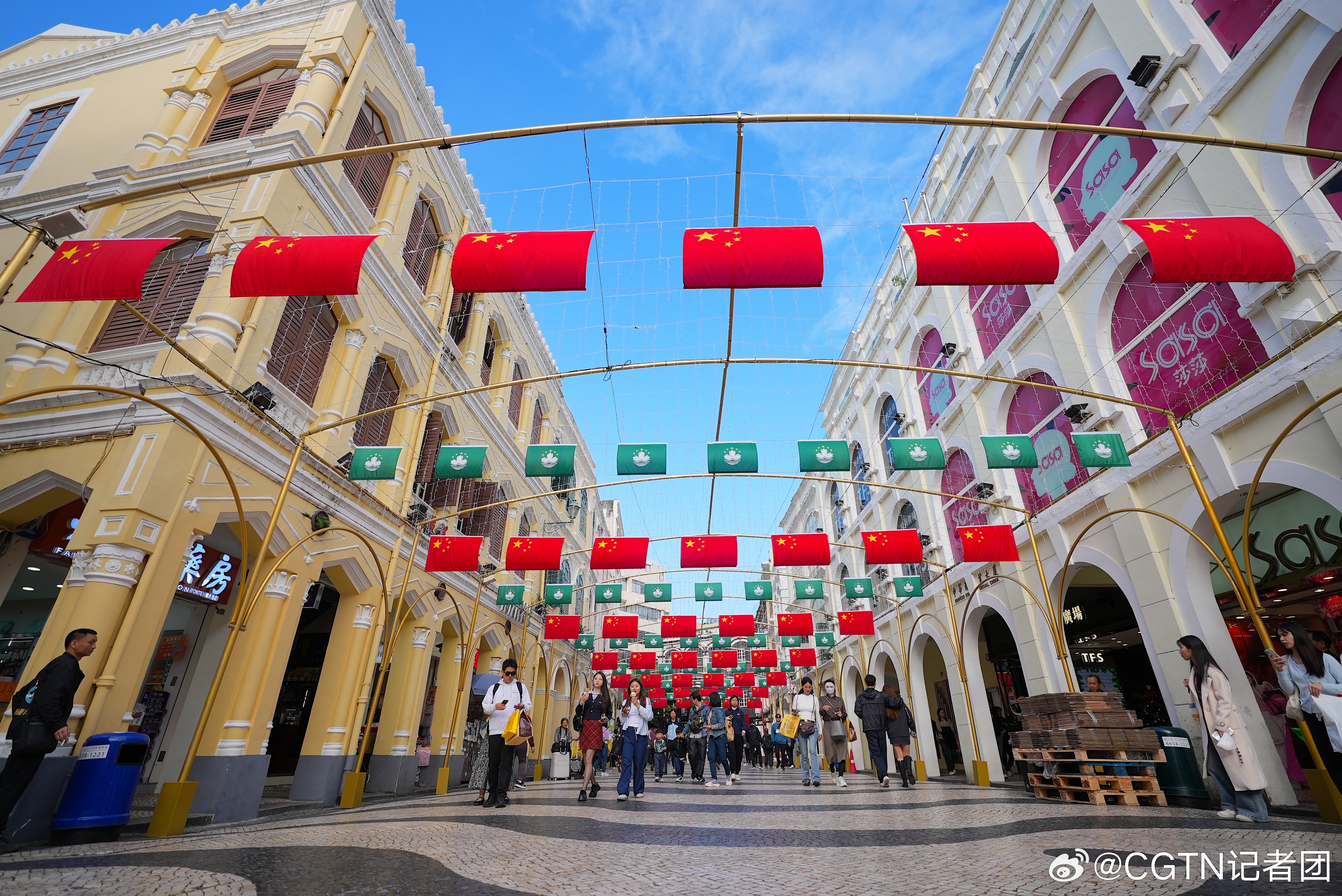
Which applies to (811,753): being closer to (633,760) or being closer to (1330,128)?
(633,760)

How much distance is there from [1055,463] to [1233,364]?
Answer: 13.8 ft

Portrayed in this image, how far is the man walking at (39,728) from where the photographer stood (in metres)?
5.21

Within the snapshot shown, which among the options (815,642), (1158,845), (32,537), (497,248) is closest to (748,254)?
(497,248)

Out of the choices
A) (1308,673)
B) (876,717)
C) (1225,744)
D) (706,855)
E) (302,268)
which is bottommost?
(706,855)

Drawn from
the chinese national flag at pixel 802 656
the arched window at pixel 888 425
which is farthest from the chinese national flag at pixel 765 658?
the arched window at pixel 888 425

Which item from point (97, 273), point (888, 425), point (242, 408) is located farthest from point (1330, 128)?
point (242, 408)

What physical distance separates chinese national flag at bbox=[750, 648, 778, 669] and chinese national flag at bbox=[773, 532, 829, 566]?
13.3 meters

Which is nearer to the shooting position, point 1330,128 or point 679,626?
point 1330,128

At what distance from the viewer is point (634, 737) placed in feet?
29.7

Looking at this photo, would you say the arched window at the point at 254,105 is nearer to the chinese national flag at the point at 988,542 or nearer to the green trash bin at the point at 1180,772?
the chinese national flag at the point at 988,542

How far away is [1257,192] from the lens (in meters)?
7.74

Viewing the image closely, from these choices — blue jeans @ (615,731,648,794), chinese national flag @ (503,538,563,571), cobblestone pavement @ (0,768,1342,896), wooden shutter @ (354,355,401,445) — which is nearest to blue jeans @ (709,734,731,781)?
blue jeans @ (615,731,648,794)

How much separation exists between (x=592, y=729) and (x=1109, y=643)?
13.4 m

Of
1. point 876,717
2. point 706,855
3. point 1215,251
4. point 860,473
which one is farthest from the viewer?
point 860,473
